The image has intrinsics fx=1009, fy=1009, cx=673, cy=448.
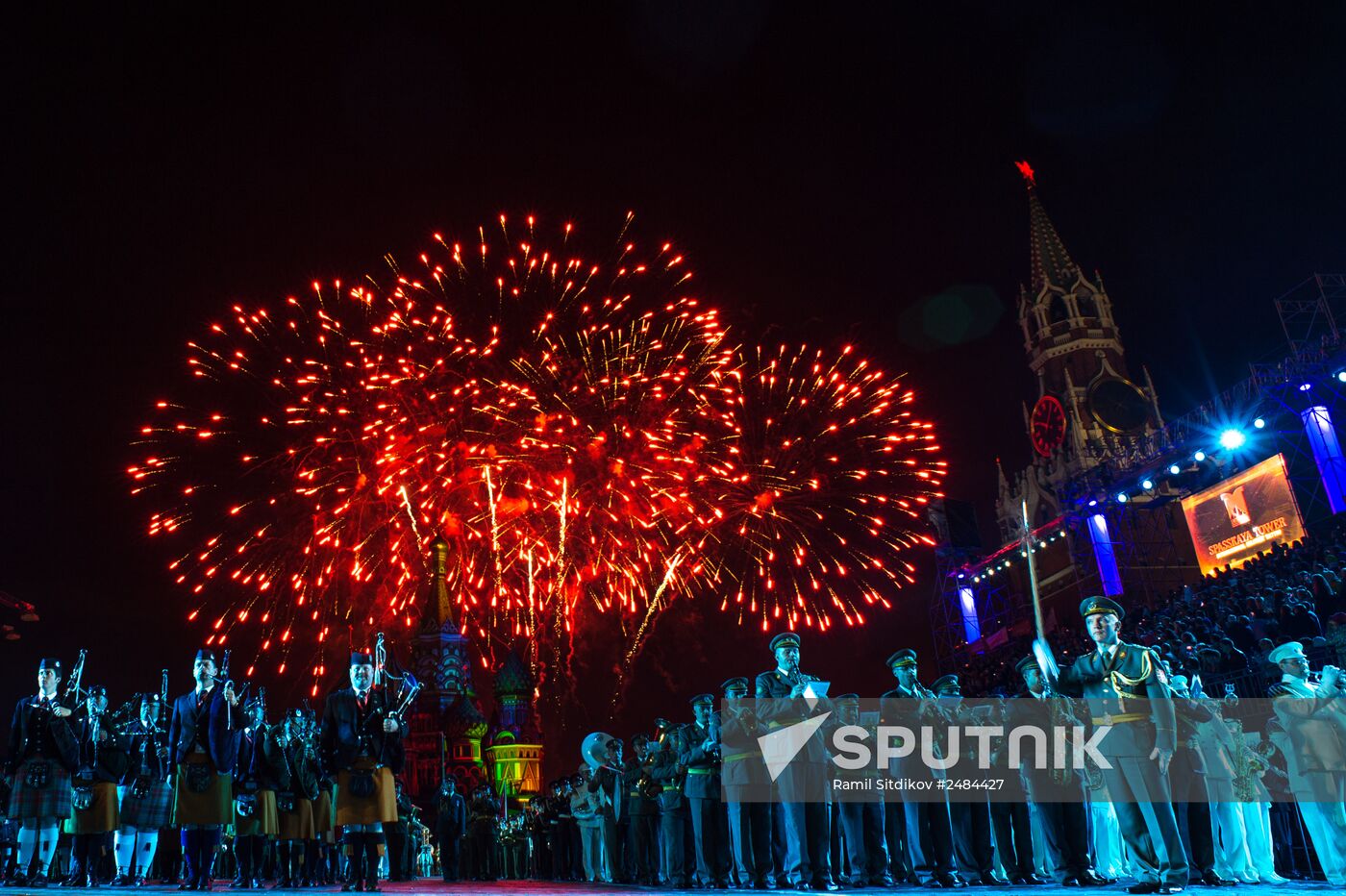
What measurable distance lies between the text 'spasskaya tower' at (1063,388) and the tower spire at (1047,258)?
0.26 ft

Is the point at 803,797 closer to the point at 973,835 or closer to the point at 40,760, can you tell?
the point at 973,835

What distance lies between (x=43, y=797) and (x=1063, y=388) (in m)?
75.6

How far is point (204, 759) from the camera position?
10.2 metres

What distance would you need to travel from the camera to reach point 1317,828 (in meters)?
9.51

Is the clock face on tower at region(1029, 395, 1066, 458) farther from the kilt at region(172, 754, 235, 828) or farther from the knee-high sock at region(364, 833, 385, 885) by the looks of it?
the kilt at region(172, 754, 235, 828)

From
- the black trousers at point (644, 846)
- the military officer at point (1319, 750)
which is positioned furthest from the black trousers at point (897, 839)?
the black trousers at point (644, 846)

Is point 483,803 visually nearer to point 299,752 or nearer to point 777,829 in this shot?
point 299,752

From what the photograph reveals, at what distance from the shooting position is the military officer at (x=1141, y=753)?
8.07 metres

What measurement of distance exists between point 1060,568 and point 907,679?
60165mm

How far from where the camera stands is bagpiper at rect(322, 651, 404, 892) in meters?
9.72

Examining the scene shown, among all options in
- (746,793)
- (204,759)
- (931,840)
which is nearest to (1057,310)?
(931,840)

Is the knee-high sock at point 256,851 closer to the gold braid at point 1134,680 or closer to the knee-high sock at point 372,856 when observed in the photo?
the knee-high sock at point 372,856

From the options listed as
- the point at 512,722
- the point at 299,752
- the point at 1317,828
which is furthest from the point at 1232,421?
the point at 512,722

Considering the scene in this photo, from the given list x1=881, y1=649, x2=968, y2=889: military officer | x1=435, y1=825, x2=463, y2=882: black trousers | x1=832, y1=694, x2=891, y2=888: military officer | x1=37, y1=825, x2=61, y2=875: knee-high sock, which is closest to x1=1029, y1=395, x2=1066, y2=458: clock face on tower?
x1=435, y1=825, x2=463, y2=882: black trousers
